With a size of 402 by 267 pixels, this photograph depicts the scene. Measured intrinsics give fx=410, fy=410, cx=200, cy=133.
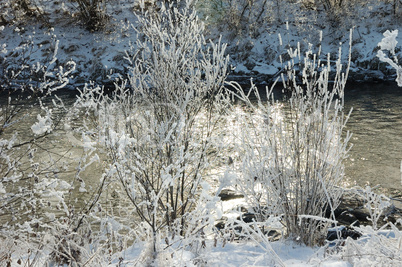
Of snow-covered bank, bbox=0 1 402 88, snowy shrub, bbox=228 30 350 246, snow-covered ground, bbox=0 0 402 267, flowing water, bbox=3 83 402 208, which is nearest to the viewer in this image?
snowy shrub, bbox=228 30 350 246

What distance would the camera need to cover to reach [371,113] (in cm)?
1132

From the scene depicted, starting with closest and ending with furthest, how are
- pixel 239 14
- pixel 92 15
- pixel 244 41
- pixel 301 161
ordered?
pixel 301 161 < pixel 244 41 < pixel 239 14 < pixel 92 15

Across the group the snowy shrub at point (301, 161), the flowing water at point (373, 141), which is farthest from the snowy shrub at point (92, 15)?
the snowy shrub at point (301, 161)

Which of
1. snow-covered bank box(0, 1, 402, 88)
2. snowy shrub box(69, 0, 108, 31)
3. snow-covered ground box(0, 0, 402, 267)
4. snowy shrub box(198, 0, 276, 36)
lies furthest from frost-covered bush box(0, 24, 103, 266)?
snowy shrub box(69, 0, 108, 31)

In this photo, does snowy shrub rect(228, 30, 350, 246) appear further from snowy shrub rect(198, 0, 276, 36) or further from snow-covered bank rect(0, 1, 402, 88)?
snowy shrub rect(198, 0, 276, 36)

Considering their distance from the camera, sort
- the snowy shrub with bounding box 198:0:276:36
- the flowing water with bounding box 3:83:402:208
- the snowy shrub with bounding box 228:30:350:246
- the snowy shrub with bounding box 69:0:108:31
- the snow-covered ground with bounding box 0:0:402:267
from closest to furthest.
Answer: the snowy shrub with bounding box 228:30:350:246
the flowing water with bounding box 3:83:402:208
the snow-covered ground with bounding box 0:0:402:267
the snowy shrub with bounding box 198:0:276:36
the snowy shrub with bounding box 69:0:108:31

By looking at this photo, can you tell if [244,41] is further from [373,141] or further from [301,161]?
[301,161]

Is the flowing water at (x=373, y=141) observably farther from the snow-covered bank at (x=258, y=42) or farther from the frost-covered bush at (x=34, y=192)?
the snow-covered bank at (x=258, y=42)

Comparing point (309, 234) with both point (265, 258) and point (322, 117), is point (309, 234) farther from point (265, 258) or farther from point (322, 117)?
point (322, 117)

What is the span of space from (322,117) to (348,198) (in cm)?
255

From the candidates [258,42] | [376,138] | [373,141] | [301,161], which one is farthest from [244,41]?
[301,161]

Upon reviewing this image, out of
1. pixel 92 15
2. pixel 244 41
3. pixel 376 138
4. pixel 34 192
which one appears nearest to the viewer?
pixel 34 192

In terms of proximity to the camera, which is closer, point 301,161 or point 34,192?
point 34,192

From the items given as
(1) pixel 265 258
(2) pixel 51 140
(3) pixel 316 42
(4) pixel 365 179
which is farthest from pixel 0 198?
(3) pixel 316 42
